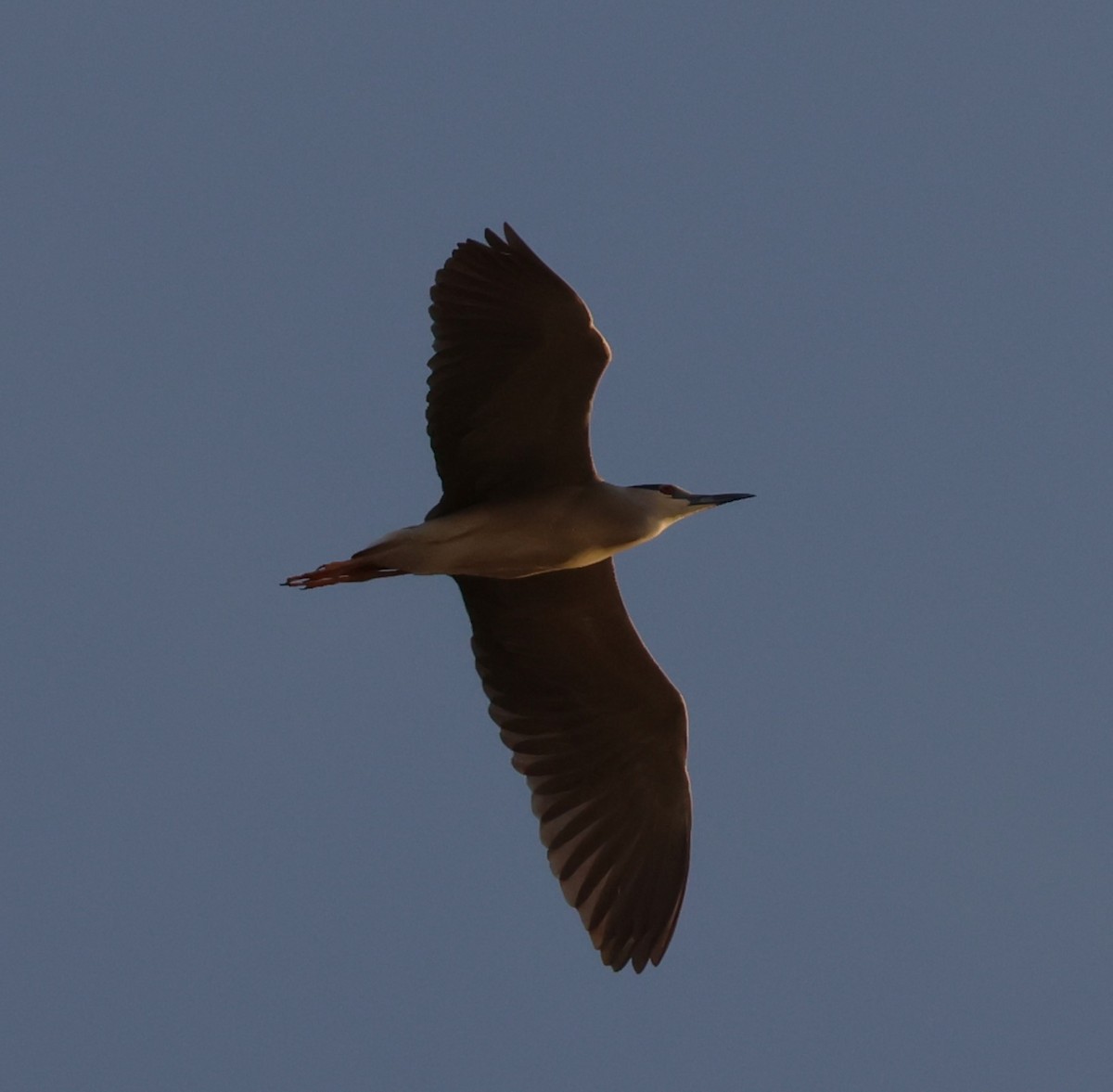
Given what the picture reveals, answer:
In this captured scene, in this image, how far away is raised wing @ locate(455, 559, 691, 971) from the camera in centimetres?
959

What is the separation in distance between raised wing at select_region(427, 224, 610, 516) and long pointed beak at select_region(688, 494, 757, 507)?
2.34ft

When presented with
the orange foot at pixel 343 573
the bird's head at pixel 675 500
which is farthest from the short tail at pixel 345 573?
the bird's head at pixel 675 500

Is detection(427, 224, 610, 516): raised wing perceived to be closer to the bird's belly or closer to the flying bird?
the flying bird

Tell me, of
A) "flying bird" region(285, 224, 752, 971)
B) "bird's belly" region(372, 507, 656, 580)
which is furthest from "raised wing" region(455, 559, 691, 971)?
"bird's belly" region(372, 507, 656, 580)

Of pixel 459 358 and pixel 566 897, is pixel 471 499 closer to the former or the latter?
pixel 459 358

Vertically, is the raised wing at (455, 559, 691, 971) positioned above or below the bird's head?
below

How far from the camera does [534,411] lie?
9047mm

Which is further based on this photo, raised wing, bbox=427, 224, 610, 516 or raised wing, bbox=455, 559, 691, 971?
raised wing, bbox=455, 559, 691, 971

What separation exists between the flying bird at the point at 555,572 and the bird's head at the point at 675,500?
Result: 0.01 meters

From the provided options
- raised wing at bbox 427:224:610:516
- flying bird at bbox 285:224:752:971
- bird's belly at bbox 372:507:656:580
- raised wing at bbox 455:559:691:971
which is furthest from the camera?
raised wing at bbox 455:559:691:971

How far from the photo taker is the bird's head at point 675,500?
9.45 meters

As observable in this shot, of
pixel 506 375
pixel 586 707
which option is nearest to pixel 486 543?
pixel 506 375

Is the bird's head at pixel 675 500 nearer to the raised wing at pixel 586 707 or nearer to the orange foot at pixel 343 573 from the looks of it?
the raised wing at pixel 586 707

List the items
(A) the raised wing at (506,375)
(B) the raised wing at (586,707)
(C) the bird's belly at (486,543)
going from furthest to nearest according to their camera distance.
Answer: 1. (B) the raised wing at (586,707)
2. (C) the bird's belly at (486,543)
3. (A) the raised wing at (506,375)
